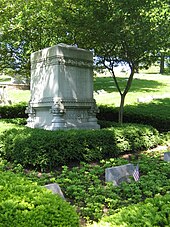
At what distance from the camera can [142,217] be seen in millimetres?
2846

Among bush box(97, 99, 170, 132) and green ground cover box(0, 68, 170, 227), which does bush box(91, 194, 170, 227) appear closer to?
green ground cover box(0, 68, 170, 227)

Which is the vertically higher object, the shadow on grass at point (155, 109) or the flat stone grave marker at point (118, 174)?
the shadow on grass at point (155, 109)

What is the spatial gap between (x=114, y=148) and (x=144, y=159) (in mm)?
1057

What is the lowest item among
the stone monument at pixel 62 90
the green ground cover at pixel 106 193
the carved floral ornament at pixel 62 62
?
the green ground cover at pixel 106 193

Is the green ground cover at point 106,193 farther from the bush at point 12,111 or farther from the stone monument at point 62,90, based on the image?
the bush at point 12,111

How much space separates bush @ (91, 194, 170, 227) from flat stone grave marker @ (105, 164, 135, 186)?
2292mm

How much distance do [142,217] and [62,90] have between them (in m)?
7.23

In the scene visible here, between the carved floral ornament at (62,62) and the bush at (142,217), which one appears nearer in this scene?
the bush at (142,217)

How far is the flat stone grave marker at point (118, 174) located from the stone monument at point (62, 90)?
4.07 meters

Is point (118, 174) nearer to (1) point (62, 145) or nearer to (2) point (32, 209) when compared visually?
(1) point (62, 145)

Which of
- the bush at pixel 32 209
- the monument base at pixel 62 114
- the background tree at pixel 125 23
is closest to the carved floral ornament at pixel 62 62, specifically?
the background tree at pixel 125 23

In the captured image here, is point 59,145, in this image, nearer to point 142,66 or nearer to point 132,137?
point 132,137

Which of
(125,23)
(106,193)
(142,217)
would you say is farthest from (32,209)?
(125,23)

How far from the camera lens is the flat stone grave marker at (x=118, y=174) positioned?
553 centimetres
